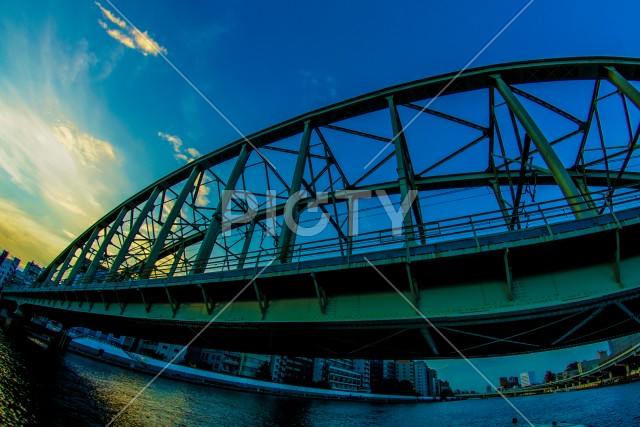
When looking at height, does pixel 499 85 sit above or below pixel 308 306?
above

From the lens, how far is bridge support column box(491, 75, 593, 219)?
8.30m

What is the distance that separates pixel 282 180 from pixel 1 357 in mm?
24087

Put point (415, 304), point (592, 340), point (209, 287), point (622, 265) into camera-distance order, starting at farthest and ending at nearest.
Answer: point (209, 287), point (592, 340), point (415, 304), point (622, 265)

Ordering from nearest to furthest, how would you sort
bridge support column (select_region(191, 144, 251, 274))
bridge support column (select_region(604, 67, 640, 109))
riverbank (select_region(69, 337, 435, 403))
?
bridge support column (select_region(604, 67, 640, 109)) → bridge support column (select_region(191, 144, 251, 274)) → riverbank (select_region(69, 337, 435, 403))

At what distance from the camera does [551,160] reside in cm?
977

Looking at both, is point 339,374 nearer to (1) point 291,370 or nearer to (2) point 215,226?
(1) point 291,370

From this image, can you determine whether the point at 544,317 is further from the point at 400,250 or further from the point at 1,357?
the point at 1,357

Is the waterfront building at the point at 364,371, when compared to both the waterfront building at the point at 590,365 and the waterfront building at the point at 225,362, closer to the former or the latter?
the waterfront building at the point at 225,362

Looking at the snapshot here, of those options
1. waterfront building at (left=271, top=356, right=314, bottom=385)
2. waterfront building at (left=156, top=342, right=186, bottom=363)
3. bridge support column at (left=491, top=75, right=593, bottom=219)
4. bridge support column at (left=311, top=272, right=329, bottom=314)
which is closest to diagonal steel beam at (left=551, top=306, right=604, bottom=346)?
bridge support column at (left=491, top=75, right=593, bottom=219)

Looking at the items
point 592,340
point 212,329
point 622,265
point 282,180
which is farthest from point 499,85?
point 212,329

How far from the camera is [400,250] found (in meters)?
8.36

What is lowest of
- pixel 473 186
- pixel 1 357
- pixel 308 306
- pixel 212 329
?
pixel 1 357

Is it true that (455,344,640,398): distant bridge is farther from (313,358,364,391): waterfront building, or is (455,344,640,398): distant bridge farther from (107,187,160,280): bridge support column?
(107,187,160,280): bridge support column

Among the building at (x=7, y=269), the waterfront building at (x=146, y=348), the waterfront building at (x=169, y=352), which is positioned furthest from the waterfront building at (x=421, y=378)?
the building at (x=7, y=269)
